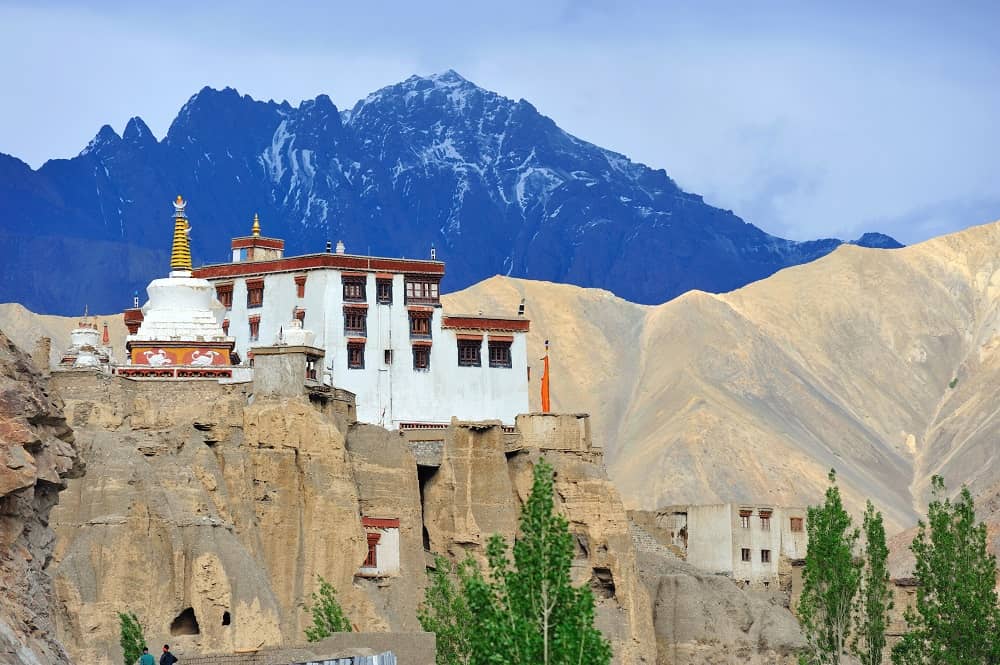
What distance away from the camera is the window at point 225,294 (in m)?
98.4

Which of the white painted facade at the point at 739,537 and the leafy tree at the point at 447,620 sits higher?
the white painted facade at the point at 739,537

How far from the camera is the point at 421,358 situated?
9606 cm

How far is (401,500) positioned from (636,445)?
89.0 meters

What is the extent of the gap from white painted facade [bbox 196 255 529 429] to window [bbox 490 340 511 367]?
20 centimetres

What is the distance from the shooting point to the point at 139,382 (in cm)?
7644

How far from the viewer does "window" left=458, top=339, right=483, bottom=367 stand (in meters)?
96.9

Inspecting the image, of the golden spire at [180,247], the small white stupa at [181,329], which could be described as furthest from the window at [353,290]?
the golden spire at [180,247]

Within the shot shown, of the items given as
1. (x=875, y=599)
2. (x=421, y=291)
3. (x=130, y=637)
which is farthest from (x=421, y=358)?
(x=130, y=637)

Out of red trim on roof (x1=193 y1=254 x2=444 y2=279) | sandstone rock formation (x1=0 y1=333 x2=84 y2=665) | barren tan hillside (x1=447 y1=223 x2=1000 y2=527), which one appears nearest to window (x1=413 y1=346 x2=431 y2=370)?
red trim on roof (x1=193 y1=254 x2=444 y2=279)

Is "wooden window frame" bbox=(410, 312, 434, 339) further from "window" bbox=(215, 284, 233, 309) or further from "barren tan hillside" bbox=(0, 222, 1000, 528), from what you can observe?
"barren tan hillside" bbox=(0, 222, 1000, 528)

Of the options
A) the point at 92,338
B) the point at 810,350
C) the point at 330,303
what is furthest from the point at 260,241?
the point at 810,350

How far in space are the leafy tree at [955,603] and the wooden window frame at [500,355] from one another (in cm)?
3156

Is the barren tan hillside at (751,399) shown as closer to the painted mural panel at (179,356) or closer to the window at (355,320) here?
the window at (355,320)

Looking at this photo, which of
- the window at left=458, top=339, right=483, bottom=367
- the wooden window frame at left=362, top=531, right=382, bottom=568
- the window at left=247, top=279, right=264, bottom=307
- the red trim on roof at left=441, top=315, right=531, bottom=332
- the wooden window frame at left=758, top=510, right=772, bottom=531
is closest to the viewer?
the wooden window frame at left=362, top=531, right=382, bottom=568
